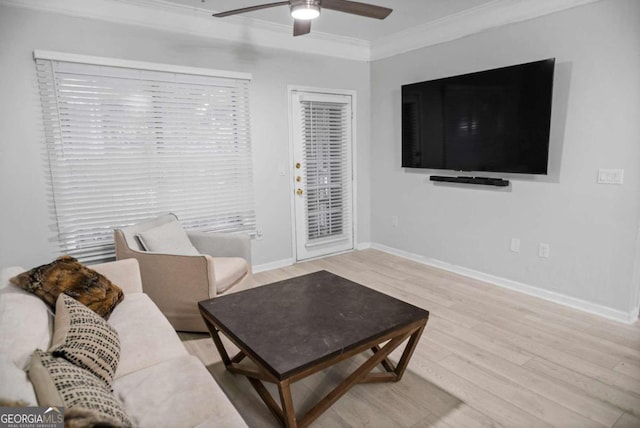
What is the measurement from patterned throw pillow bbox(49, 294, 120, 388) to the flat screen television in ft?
11.0

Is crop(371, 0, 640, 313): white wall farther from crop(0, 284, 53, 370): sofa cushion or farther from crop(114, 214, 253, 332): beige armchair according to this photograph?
crop(0, 284, 53, 370): sofa cushion

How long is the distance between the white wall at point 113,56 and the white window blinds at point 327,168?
0.95ft

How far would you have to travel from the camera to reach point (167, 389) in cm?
150

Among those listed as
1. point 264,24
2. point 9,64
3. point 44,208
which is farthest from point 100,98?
point 264,24

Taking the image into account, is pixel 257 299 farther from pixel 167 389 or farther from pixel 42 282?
pixel 42 282

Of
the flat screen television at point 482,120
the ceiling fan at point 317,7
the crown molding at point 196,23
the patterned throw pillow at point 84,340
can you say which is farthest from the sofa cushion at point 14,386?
the flat screen television at point 482,120

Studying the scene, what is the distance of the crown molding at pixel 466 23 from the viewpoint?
126 inches

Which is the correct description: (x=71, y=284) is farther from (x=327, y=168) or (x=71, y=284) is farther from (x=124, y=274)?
(x=327, y=168)

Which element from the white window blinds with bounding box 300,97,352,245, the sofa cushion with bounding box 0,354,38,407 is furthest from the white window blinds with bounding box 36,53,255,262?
the sofa cushion with bounding box 0,354,38,407

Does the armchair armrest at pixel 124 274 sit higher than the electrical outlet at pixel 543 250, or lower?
higher

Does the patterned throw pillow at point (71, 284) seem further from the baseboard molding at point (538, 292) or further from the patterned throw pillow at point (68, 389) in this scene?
the baseboard molding at point (538, 292)

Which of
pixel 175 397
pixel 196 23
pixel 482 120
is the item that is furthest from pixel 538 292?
pixel 196 23

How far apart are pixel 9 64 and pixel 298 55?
2.64 metres

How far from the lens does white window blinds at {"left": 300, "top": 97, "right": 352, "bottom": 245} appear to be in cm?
455
